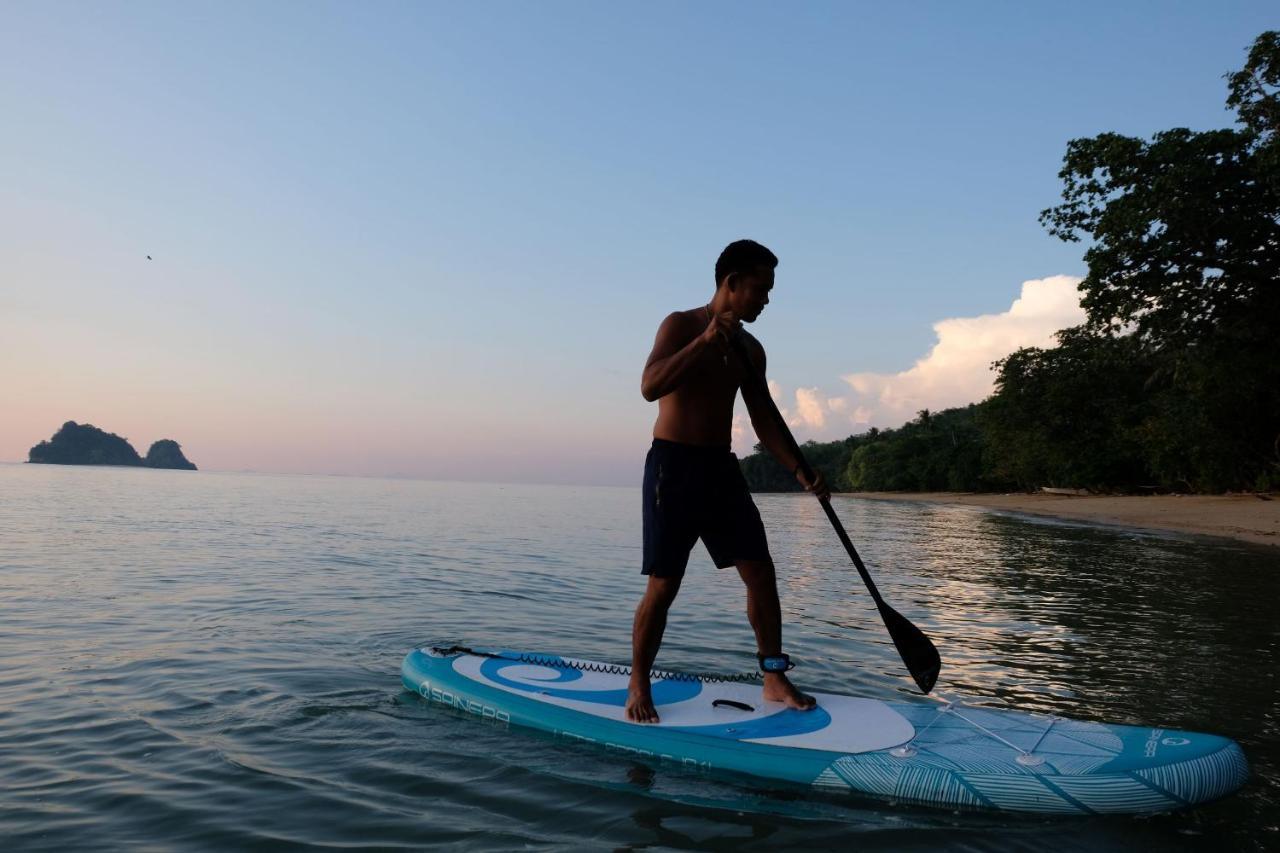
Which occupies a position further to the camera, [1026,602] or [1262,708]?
[1026,602]

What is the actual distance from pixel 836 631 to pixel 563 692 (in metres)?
4.32

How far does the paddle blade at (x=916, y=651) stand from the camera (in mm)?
4562

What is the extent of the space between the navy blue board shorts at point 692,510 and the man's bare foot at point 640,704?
2.13ft

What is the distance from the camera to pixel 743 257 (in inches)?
165

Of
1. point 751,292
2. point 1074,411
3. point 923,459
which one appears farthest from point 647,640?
point 923,459

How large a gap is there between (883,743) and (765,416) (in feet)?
6.34

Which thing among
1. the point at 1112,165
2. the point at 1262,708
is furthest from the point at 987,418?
the point at 1262,708

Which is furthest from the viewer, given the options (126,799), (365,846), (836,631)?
(836,631)

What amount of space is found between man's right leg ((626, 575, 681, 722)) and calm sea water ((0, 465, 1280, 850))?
1.14 ft

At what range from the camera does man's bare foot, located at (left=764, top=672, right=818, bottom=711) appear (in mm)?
4398

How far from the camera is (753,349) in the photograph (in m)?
4.70

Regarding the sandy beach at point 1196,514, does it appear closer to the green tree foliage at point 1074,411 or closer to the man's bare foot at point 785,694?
the green tree foliage at point 1074,411

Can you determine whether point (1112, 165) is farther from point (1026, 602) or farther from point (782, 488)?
point (782, 488)

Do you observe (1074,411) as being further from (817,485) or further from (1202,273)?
(817,485)
